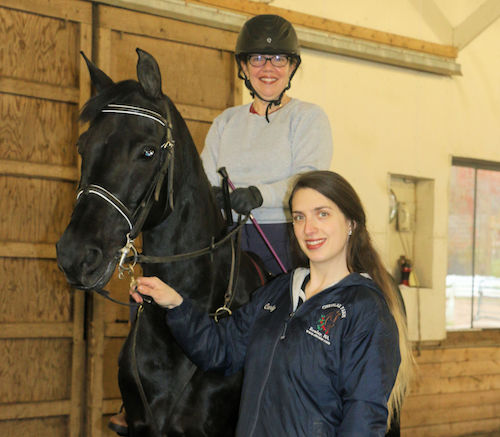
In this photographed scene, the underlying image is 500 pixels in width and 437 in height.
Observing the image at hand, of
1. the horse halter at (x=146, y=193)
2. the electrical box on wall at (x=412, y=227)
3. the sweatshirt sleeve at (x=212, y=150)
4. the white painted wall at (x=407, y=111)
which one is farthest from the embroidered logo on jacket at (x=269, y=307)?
the electrical box on wall at (x=412, y=227)

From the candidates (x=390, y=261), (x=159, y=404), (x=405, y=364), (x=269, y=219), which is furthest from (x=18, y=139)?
(x=390, y=261)

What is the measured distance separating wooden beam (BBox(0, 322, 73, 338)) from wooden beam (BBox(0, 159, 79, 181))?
1.03m

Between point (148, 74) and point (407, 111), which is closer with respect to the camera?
point (148, 74)

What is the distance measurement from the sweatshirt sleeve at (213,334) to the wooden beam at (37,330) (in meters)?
2.61

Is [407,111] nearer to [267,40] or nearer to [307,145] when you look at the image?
[267,40]

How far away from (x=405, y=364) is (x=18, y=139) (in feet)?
10.3

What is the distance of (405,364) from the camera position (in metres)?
2.06

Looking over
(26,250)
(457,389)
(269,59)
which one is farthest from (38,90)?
(457,389)

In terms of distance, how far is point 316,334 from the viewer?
5.26ft

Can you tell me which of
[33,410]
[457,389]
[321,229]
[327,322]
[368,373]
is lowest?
[457,389]

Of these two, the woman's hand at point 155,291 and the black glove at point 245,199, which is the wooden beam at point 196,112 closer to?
the black glove at point 245,199

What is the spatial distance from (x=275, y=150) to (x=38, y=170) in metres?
2.30

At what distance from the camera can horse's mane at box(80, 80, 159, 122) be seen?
1771mm

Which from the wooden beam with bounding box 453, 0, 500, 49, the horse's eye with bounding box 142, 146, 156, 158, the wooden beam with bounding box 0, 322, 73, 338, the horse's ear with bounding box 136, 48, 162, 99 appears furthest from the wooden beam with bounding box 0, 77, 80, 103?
the wooden beam with bounding box 453, 0, 500, 49
